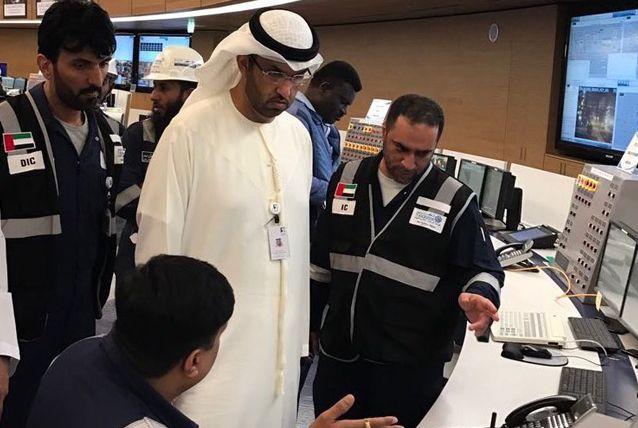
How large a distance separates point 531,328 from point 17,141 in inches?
63.5

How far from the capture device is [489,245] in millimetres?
1920

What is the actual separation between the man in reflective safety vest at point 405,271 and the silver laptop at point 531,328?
12.8 inches

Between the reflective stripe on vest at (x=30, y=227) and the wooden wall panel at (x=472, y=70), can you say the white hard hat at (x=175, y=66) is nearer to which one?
the reflective stripe on vest at (x=30, y=227)

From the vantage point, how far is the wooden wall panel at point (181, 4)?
548 cm

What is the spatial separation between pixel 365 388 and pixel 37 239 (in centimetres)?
98

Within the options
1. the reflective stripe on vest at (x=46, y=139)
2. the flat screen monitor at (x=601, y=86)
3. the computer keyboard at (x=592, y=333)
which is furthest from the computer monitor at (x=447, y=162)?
the reflective stripe on vest at (x=46, y=139)

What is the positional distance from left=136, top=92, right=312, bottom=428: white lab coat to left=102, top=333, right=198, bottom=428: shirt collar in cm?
48

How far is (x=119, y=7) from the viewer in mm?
7184

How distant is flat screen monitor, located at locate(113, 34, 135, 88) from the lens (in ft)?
28.7

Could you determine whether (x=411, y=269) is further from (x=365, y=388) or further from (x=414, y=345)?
(x=365, y=388)

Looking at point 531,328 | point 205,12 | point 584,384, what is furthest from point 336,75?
point 205,12

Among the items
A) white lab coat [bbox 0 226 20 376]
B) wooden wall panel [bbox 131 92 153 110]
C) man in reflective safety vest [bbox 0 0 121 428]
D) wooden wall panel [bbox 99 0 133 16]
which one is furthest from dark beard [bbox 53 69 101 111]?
wooden wall panel [bbox 131 92 153 110]

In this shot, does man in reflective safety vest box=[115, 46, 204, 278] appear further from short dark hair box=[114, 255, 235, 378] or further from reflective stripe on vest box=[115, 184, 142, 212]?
short dark hair box=[114, 255, 235, 378]

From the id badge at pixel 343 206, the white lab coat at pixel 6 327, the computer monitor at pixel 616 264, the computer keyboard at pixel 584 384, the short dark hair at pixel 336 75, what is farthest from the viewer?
the short dark hair at pixel 336 75
